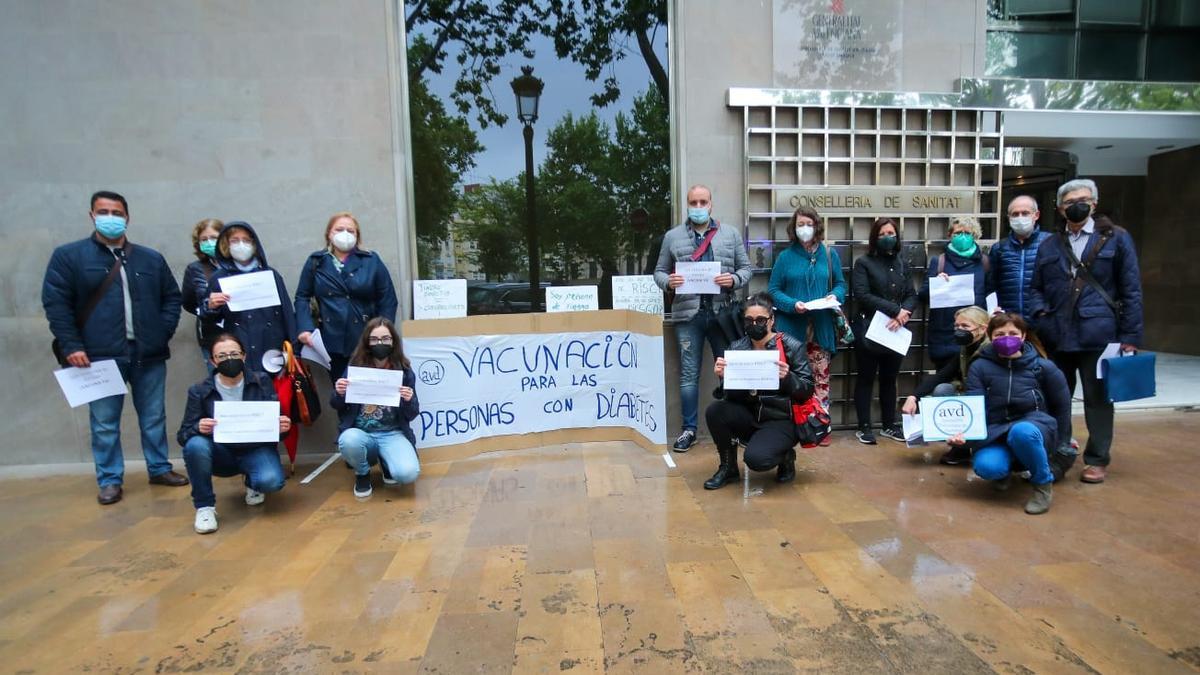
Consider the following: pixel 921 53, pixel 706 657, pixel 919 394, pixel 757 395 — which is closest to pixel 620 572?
pixel 706 657

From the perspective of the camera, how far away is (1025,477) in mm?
4340

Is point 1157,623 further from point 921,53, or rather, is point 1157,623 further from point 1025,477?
point 921,53

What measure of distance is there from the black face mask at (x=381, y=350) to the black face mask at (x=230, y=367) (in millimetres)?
803

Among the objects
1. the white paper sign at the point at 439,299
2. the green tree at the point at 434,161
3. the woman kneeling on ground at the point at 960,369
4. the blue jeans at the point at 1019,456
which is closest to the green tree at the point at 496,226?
the green tree at the point at 434,161

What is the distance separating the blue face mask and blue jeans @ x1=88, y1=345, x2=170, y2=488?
2.87 ft

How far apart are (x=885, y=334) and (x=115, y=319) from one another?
19.6 feet

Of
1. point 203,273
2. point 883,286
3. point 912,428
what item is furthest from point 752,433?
point 203,273

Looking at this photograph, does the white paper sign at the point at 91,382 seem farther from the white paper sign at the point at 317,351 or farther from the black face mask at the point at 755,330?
the black face mask at the point at 755,330

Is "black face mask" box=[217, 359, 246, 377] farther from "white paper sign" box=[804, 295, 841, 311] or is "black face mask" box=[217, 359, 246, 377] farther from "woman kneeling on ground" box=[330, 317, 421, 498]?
"white paper sign" box=[804, 295, 841, 311]

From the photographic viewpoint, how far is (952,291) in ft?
16.8

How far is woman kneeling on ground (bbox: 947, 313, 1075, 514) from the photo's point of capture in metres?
3.92

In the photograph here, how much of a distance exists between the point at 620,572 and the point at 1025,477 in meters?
3.14

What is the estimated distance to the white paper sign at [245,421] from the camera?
392 centimetres

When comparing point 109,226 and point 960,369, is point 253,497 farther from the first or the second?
point 960,369
